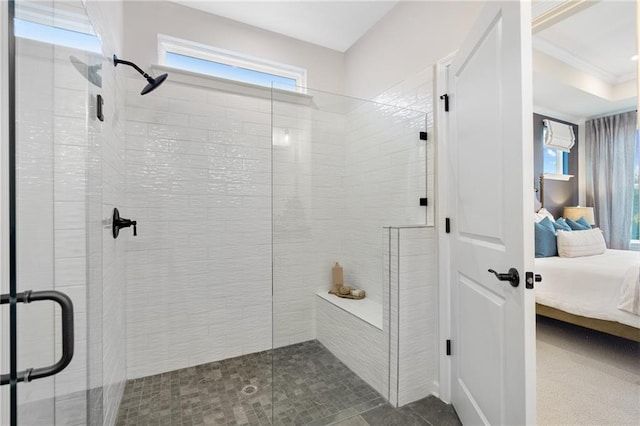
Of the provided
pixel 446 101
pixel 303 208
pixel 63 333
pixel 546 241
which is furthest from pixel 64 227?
pixel 546 241

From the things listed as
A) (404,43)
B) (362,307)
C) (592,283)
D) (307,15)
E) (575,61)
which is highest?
(307,15)

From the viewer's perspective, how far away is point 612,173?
2.84 metres

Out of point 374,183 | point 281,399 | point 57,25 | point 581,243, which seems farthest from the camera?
point 581,243

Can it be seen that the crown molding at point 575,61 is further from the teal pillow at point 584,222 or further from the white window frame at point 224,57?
the white window frame at point 224,57

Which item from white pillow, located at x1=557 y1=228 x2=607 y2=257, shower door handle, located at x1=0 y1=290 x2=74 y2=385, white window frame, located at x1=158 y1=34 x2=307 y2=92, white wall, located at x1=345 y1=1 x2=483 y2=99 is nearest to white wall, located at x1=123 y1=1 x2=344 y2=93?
white window frame, located at x1=158 y1=34 x2=307 y2=92

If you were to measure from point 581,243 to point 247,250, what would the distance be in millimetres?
3319

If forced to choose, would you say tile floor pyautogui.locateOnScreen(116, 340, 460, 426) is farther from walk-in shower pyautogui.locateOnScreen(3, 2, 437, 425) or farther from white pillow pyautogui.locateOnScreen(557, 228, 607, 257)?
white pillow pyautogui.locateOnScreen(557, 228, 607, 257)

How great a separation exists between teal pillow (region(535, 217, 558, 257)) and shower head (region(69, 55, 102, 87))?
3.80 metres

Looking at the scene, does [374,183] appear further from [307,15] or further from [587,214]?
[587,214]

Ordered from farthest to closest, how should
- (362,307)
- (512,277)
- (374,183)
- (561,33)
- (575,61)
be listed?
(575,61) < (561,33) < (374,183) < (362,307) < (512,277)

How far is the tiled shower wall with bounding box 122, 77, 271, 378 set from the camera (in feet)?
6.98

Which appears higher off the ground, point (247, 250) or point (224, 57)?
point (224, 57)

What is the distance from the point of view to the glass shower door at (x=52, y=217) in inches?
24.6

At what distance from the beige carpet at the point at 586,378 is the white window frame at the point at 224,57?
8.50ft
